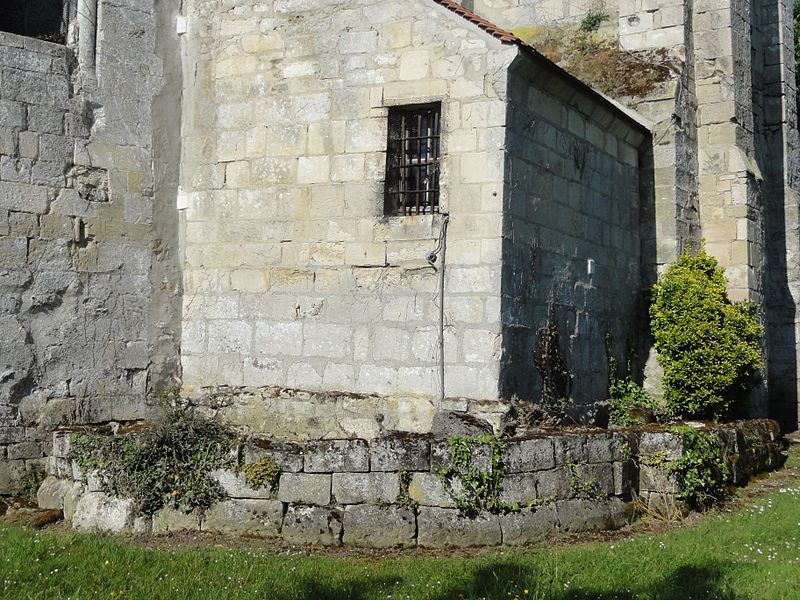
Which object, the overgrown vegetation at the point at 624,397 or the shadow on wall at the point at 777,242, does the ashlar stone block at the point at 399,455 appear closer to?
the overgrown vegetation at the point at 624,397

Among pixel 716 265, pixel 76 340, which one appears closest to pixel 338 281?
pixel 76 340

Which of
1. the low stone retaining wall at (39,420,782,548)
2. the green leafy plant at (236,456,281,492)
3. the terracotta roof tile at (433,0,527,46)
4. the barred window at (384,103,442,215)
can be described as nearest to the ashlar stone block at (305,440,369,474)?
the low stone retaining wall at (39,420,782,548)

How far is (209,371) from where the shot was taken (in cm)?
1000

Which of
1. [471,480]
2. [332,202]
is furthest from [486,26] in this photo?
[471,480]

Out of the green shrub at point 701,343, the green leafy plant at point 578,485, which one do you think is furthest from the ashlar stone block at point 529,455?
the green shrub at point 701,343

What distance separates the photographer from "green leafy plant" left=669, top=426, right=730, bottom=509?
8344mm

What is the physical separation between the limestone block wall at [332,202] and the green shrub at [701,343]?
12.3ft

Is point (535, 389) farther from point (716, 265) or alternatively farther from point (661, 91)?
point (661, 91)

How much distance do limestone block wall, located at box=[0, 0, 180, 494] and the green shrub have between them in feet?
19.6

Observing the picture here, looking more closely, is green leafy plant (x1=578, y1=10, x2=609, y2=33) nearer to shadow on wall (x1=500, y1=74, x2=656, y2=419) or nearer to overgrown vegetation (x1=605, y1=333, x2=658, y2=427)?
shadow on wall (x1=500, y1=74, x2=656, y2=419)

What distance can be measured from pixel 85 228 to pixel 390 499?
14.9 feet

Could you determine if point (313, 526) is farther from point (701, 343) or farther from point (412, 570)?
point (701, 343)

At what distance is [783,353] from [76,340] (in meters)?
10.4

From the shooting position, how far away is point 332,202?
9438mm
